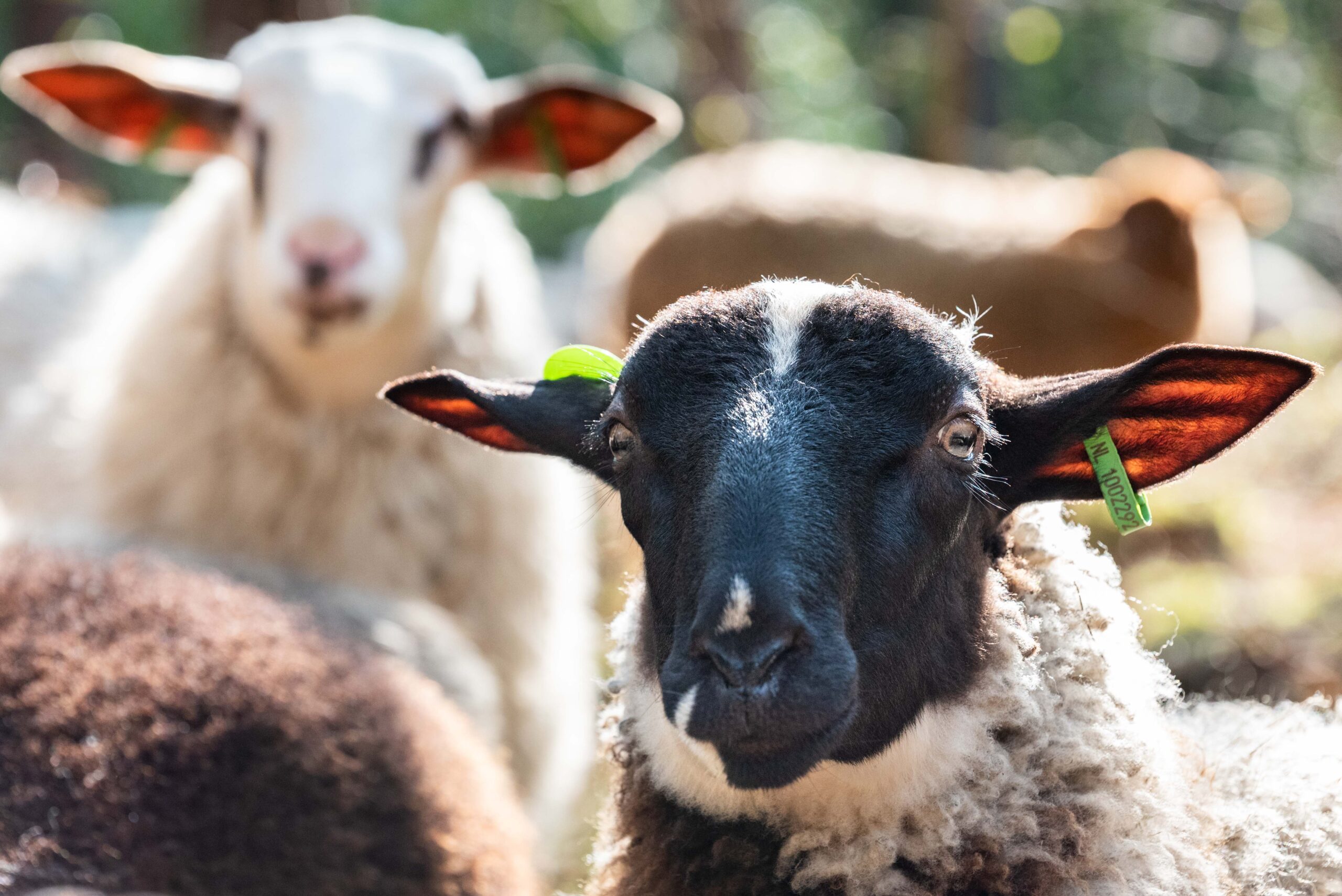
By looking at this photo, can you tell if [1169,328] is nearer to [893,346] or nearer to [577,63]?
[893,346]

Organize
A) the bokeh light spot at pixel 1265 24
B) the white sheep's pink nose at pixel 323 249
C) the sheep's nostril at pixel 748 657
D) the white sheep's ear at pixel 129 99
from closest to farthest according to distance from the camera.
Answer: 1. the sheep's nostril at pixel 748 657
2. the white sheep's pink nose at pixel 323 249
3. the white sheep's ear at pixel 129 99
4. the bokeh light spot at pixel 1265 24

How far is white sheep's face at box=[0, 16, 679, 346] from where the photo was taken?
424cm

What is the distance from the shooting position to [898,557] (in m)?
2.23

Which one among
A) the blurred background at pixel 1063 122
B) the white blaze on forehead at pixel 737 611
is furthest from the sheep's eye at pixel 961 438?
the blurred background at pixel 1063 122

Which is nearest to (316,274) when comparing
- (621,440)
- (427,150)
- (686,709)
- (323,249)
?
(323,249)

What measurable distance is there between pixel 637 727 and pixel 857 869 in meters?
0.50

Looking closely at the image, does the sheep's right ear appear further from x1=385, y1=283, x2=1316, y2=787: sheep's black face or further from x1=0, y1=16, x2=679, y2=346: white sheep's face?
x1=0, y1=16, x2=679, y2=346: white sheep's face

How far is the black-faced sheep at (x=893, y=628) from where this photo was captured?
2.07 metres

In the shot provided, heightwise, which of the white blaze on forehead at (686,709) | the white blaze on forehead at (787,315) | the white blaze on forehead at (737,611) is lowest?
the white blaze on forehead at (686,709)

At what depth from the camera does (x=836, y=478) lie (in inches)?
85.5

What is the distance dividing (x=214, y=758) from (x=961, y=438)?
5.85 ft

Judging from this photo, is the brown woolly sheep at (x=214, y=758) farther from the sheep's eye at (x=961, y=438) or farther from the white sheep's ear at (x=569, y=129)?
the white sheep's ear at (x=569, y=129)

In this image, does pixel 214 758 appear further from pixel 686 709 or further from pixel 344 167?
pixel 344 167

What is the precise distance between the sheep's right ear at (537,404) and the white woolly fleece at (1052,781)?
0.34m
